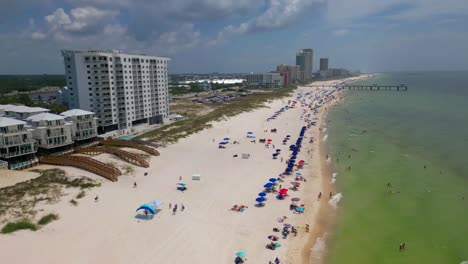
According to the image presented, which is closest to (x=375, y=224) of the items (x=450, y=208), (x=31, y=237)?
(x=450, y=208)

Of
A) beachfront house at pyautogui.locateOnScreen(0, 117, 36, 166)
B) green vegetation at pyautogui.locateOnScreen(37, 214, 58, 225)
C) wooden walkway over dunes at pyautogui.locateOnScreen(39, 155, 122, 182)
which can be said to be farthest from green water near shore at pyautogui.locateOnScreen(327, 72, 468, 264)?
beachfront house at pyautogui.locateOnScreen(0, 117, 36, 166)

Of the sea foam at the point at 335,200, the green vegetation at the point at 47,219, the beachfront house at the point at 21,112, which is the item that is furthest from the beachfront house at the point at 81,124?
the sea foam at the point at 335,200

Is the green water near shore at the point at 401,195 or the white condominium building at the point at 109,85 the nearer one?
the green water near shore at the point at 401,195

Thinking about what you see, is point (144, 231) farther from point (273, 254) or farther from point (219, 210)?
point (273, 254)

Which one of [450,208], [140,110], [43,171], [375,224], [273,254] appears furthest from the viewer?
[140,110]

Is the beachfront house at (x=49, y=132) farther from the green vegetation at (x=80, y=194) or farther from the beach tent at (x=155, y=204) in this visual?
the beach tent at (x=155, y=204)

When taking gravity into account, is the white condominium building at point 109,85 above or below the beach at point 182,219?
above

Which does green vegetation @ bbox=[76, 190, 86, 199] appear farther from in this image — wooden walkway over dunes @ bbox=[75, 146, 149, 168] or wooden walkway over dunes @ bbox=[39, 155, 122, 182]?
wooden walkway over dunes @ bbox=[75, 146, 149, 168]
